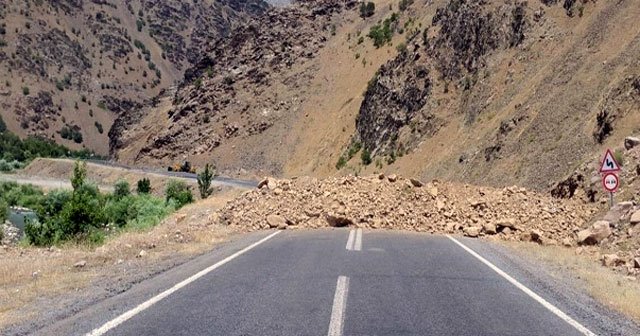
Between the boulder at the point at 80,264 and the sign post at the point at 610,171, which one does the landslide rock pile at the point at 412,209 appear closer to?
the sign post at the point at 610,171

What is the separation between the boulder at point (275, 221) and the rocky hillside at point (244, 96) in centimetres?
4652

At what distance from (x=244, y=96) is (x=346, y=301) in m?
73.2

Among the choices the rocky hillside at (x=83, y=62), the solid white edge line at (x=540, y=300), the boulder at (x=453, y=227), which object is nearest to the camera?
the solid white edge line at (x=540, y=300)

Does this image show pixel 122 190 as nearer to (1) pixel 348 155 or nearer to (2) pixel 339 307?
(1) pixel 348 155

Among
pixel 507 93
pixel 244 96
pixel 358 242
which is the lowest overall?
pixel 358 242

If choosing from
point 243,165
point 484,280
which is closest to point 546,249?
point 484,280

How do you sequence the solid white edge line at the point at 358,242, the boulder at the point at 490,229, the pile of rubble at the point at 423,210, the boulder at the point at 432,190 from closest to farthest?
the solid white edge line at the point at 358,242 < the pile of rubble at the point at 423,210 < the boulder at the point at 490,229 < the boulder at the point at 432,190

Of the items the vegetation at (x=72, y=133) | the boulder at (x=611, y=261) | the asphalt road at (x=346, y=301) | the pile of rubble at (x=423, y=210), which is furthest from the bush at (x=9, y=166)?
the boulder at (x=611, y=261)

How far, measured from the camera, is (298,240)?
54.9ft

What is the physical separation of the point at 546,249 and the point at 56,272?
12050 millimetres

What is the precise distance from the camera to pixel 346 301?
873 centimetres

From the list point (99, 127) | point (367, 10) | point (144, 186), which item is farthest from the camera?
point (99, 127)

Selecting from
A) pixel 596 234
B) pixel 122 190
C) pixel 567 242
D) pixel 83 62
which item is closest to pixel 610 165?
pixel 596 234

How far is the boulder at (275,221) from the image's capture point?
2056 centimetres
